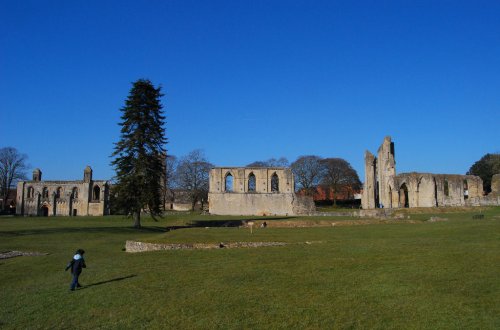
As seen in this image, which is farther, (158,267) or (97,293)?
(158,267)

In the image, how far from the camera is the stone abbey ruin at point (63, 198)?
67625 millimetres

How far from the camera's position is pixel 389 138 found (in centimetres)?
5566

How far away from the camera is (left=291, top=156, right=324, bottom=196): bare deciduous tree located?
82.5 metres

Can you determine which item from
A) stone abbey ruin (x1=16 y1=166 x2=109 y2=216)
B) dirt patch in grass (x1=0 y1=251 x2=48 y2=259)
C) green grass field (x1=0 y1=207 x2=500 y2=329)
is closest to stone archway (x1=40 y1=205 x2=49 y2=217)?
stone abbey ruin (x1=16 y1=166 x2=109 y2=216)

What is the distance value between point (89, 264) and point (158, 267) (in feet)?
11.7

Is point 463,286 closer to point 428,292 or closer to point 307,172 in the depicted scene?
point 428,292

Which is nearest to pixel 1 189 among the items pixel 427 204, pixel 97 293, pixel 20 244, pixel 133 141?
pixel 133 141

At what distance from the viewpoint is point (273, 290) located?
1050 cm

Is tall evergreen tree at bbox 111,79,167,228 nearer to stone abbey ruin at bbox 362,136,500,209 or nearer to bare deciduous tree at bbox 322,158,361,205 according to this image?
stone abbey ruin at bbox 362,136,500,209

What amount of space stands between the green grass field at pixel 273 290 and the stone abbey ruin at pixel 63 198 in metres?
52.5

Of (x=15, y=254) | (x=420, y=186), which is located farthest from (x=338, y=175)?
(x=15, y=254)

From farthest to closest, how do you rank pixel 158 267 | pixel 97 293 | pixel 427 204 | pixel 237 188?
pixel 237 188 < pixel 427 204 < pixel 158 267 < pixel 97 293

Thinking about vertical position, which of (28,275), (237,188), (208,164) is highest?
(208,164)

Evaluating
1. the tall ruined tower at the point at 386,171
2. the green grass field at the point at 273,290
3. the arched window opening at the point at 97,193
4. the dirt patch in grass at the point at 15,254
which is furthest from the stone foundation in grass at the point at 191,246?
the arched window opening at the point at 97,193
